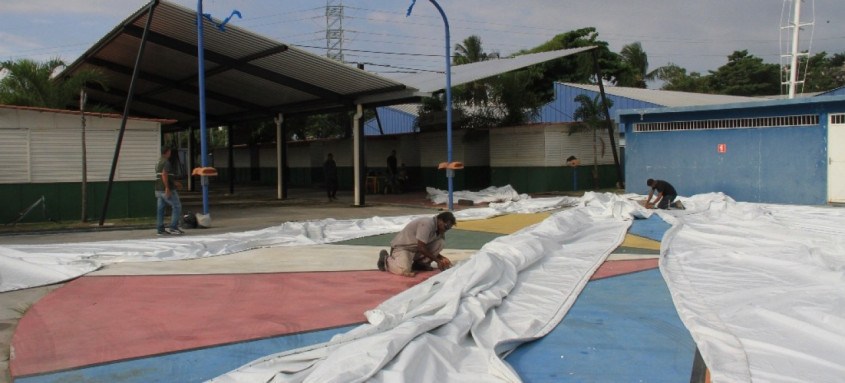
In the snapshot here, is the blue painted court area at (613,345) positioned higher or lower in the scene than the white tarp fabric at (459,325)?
lower

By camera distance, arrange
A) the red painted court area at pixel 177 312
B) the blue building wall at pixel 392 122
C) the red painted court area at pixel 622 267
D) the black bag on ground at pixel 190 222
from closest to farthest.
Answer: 1. the red painted court area at pixel 177 312
2. the red painted court area at pixel 622 267
3. the black bag on ground at pixel 190 222
4. the blue building wall at pixel 392 122

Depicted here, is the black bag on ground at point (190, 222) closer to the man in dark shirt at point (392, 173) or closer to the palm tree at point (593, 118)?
the man in dark shirt at point (392, 173)

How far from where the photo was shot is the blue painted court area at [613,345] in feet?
15.1

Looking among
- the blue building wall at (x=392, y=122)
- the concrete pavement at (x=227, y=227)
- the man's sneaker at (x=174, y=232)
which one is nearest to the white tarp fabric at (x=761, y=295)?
the concrete pavement at (x=227, y=227)

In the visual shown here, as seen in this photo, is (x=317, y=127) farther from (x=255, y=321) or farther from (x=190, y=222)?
(x=255, y=321)

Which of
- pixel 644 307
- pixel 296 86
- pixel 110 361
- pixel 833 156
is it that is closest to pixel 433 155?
pixel 296 86

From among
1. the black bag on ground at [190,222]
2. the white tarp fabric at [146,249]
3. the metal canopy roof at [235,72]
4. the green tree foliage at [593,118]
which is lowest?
the white tarp fabric at [146,249]

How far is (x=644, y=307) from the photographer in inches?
257

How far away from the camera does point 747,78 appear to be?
5297 cm

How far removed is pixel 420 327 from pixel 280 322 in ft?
5.96

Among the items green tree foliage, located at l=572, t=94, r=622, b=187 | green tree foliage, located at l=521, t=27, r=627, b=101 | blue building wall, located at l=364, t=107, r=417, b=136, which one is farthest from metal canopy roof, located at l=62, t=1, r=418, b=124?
green tree foliage, located at l=521, t=27, r=627, b=101

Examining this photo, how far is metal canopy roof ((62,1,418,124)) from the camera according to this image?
1638 cm

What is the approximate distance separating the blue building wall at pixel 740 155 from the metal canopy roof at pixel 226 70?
7409 mm

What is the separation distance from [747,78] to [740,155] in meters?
39.6
